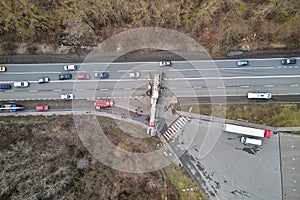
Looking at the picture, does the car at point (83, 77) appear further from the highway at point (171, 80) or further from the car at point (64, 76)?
the car at point (64, 76)

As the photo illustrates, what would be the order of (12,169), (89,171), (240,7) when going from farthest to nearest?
1. (240,7)
2. (89,171)
3. (12,169)

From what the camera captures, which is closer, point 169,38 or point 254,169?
point 254,169

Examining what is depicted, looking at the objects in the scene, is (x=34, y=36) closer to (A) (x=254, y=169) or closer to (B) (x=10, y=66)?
(B) (x=10, y=66)

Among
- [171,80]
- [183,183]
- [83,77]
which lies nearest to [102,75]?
[83,77]

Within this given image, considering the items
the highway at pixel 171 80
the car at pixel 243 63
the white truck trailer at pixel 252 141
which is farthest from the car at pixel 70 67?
the white truck trailer at pixel 252 141

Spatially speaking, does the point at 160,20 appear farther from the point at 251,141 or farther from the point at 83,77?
the point at 251,141

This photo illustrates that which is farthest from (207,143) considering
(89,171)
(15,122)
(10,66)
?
(10,66)

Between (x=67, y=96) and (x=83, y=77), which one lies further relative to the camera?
(x=83, y=77)
